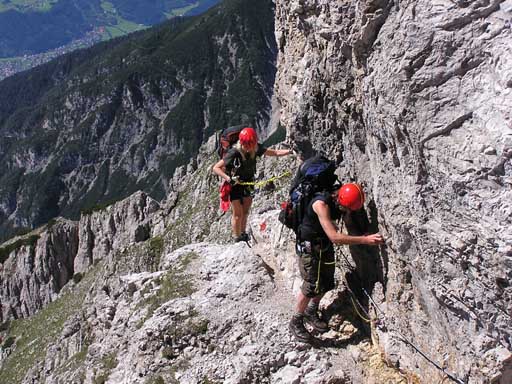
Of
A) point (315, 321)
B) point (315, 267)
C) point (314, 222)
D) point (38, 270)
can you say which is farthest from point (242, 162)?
point (38, 270)

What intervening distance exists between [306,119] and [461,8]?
22.3 ft

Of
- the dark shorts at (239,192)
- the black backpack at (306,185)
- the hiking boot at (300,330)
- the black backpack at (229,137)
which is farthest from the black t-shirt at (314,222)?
the dark shorts at (239,192)

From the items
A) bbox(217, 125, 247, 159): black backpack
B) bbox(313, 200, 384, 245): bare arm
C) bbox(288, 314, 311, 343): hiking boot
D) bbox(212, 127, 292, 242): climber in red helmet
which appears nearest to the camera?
bbox(313, 200, 384, 245): bare arm

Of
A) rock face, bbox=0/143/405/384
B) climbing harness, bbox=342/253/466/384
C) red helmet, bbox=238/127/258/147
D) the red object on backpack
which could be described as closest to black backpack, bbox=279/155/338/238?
climbing harness, bbox=342/253/466/384

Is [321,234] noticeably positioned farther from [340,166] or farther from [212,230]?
[212,230]

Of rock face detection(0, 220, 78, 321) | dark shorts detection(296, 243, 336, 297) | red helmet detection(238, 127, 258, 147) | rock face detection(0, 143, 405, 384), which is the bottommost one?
rock face detection(0, 220, 78, 321)

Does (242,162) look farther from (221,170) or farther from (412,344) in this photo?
(412,344)

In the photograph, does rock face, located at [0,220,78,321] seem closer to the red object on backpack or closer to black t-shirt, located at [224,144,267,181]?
the red object on backpack

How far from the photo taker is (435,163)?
25.7ft

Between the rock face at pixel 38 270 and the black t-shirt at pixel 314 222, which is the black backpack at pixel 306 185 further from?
the rock face at pixel 38 270

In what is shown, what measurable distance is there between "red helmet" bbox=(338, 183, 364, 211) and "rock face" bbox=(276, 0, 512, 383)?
14.0 inches

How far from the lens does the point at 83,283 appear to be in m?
70.1

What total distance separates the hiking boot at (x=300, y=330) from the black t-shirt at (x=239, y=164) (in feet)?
17.3

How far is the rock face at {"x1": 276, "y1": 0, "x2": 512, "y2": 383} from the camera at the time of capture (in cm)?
691
